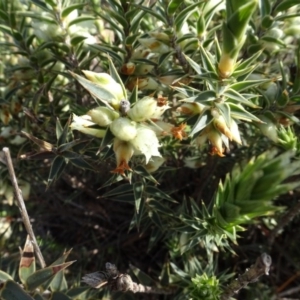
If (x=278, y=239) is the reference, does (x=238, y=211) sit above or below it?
above

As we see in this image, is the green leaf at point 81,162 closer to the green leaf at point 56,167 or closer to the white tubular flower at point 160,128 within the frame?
the green leaf at point 56,167

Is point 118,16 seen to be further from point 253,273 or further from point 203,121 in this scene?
point 253,273

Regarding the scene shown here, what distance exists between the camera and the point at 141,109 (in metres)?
1.14

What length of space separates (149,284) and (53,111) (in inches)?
28.8

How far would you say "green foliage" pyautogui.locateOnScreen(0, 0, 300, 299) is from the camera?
43.6 inches

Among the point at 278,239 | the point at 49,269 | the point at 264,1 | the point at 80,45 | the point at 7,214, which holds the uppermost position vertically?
the point at 264,1

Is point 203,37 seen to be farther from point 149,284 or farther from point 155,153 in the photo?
point 149,284

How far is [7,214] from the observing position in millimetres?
2371

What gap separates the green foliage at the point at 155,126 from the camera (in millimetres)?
1107

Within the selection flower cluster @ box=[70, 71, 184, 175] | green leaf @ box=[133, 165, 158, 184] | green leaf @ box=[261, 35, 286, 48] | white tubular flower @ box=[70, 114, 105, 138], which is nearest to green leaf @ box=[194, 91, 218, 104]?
flower cluster @ box=[70, 71, 184, 175]

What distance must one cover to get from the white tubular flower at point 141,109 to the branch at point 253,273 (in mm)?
433

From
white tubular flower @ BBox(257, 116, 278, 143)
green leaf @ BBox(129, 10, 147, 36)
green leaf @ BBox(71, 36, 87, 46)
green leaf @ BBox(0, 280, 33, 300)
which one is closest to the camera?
green leaf @ BBox(0, 280, 33, 300)

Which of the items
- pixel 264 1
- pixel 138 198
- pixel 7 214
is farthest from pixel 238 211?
pixel 7 214

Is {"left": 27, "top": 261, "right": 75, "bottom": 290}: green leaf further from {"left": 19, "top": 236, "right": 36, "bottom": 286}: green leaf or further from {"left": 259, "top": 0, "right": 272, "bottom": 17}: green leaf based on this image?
{"left": 259, "top": 0, "right": 272, "bottom": 17}: green leaf
